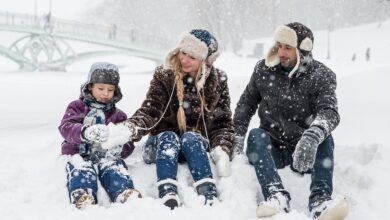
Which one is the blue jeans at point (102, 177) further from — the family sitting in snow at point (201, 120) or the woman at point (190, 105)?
the woman at point (190, 105)

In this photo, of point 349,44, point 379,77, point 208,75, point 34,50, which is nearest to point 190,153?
point 208,75

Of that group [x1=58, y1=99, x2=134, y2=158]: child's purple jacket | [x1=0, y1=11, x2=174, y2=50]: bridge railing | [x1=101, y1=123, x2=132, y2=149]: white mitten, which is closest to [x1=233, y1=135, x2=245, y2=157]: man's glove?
[x1=58, y1=99, x2=134, y2=158]: child's purple jacket

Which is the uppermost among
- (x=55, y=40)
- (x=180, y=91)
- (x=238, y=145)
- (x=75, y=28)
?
(x=180, y=91)

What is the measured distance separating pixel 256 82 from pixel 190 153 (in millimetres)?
1130

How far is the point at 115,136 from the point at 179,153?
0.60m

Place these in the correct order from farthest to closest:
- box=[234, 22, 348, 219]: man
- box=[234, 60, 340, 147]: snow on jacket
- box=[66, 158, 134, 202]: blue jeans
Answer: box=[234, 60, 340, 147]: snow on jacket → box=[66, 158, 134, 202]: blue jeans → box=[234, 22, 348, 219]: man

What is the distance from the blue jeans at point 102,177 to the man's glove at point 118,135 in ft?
0.77

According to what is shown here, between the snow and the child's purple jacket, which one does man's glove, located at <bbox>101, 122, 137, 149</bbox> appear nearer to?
the child's purple jacket

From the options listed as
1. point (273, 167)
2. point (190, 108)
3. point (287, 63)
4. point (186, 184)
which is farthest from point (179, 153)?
point (287, 63)

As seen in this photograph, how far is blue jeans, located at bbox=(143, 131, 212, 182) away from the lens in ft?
10.9

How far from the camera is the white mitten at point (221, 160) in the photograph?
3602mm

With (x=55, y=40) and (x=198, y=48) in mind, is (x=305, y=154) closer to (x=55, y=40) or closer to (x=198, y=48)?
(x=198, y=48)

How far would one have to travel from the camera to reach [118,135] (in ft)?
11.1

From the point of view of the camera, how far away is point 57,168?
387cm
